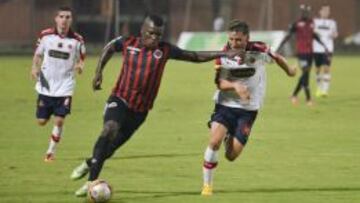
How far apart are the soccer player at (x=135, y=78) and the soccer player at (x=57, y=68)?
402cm

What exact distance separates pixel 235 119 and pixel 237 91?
2.02ft

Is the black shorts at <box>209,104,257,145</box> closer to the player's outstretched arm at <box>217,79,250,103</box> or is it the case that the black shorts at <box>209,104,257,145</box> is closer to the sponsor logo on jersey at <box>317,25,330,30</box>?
the player's outstretched arm at <box>217,79,250,103</box>

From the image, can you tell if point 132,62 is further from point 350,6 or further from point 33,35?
point 350,6

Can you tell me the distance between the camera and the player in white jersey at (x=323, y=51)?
28369mm

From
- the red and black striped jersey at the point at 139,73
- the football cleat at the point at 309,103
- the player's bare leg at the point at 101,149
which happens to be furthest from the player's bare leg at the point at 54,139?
the football cleat at the point at 309,103

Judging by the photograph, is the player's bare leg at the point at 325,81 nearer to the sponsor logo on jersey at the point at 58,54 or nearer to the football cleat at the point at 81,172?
the sponsor logo on jersey at the point at 58,54

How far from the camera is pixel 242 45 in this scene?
1214 centimetres

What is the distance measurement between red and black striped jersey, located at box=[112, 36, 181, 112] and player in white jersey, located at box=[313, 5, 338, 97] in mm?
16523

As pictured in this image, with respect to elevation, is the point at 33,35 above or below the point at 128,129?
below

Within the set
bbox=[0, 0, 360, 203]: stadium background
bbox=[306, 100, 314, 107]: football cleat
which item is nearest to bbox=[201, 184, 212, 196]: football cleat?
bbox=[0, 0, 360, 203]: stadium background

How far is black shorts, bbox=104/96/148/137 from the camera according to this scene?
11.7 metres

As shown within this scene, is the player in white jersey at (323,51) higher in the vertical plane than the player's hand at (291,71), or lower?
lower

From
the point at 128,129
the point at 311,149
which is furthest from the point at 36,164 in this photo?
the point at 311,149

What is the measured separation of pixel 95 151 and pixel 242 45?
6.86ft
